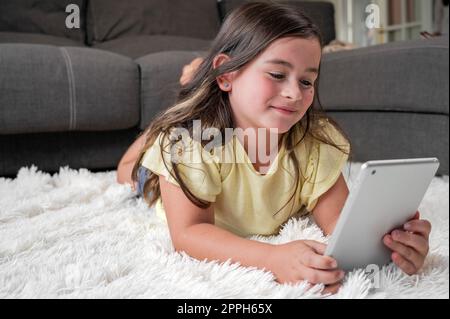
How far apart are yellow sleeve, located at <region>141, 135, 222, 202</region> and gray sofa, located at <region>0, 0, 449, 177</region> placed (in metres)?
0.20

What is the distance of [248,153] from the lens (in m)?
0.60

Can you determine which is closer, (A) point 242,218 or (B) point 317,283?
(B) point 317,283

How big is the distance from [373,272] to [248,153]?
9.4 inches

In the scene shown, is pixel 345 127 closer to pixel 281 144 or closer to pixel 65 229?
pixel 281 144

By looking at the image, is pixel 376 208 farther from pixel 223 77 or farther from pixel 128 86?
pixel 128 86

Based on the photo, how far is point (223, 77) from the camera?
0.58 meters

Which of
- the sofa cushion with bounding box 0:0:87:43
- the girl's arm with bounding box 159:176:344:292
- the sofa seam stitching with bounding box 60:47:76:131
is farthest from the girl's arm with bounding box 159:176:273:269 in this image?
the sofa seam stitching with bounding box 60:47:76:131

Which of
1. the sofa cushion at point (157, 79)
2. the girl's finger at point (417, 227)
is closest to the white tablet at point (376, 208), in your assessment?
the girl's finger at point (417, 227)

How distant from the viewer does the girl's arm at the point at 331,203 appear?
585 mm

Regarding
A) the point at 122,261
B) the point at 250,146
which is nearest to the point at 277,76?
the point at 250,146

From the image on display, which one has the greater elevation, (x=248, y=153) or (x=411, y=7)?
(x=411, y=7)

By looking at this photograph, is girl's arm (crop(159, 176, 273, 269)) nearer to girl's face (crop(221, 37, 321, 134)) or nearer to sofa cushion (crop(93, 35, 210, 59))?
girl's face (crop(221, 37, 321, 134))

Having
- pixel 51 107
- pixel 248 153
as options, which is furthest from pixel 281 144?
pixel 51 107

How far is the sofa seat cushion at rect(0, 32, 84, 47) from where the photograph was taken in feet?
1.68
